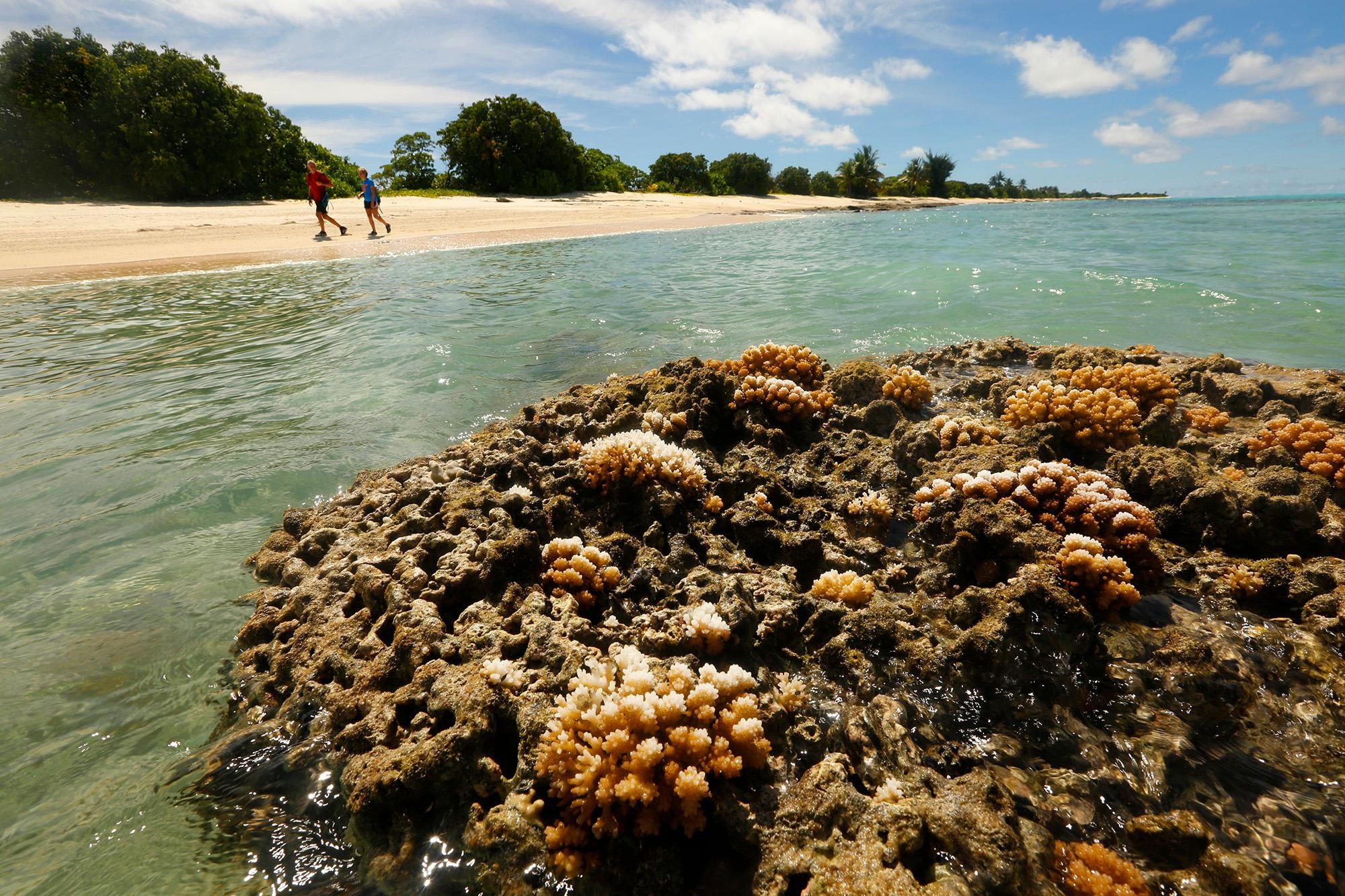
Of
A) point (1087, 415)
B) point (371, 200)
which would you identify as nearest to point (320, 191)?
point (371, 200)

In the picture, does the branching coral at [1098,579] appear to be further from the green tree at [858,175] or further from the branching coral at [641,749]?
the green tree at [858,175]

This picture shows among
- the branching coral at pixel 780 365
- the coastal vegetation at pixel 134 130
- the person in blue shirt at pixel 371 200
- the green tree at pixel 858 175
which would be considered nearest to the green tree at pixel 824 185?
the green tree at pixel 858 175

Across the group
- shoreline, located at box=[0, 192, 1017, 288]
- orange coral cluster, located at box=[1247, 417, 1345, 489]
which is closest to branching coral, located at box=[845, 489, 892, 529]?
orange coral cluster, located at box=[1247, 417, 1345, 489]

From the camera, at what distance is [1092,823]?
9.57 ft

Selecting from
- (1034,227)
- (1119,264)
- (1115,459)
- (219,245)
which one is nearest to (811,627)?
(1115,459)

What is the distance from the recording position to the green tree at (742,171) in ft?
248

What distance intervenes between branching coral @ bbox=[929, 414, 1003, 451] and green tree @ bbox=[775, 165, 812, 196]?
8792 centimetres

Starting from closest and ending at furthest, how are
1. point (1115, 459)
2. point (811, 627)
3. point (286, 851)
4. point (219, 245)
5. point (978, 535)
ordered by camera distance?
point (286, 851) → point (811, 627) → point (978, 535) → point (1115, 459) → point (219, 245)

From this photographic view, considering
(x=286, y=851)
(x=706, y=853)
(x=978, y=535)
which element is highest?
(x=978, y=535)

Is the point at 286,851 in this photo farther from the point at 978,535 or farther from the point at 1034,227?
the point at 1034,227

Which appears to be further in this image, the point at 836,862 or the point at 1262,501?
the point at 1262,501

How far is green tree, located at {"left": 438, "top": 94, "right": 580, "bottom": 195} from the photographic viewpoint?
5253 centimetres

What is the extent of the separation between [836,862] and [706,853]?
1.97ft

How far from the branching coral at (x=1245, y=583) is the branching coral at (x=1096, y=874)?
278 centimetres
